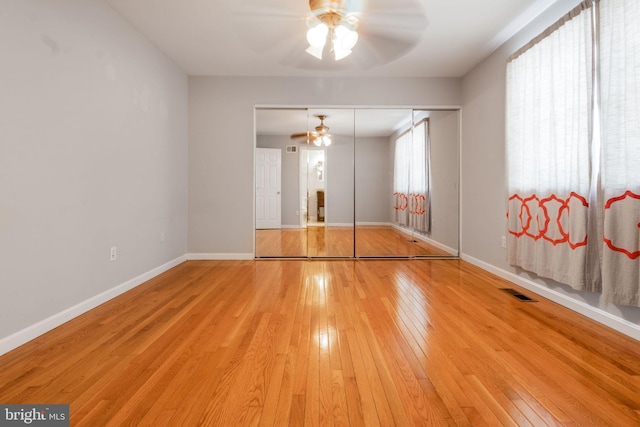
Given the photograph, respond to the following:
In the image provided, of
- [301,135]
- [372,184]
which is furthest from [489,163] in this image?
[301,135]

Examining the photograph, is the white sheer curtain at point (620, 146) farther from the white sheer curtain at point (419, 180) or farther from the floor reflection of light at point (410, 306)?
the white sheer curtain at point (419, 180)

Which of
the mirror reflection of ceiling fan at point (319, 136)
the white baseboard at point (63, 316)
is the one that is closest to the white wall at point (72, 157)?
the white baseboard at point (63, 316)

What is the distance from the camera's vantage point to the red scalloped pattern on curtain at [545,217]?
7.96 feet

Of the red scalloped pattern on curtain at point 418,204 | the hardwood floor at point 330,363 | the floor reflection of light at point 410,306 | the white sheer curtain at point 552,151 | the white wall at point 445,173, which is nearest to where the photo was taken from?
the hardwood floor at point 330,363

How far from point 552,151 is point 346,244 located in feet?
9.19

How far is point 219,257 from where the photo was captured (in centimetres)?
447

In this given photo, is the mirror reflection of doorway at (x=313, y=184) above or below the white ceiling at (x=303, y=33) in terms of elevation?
below

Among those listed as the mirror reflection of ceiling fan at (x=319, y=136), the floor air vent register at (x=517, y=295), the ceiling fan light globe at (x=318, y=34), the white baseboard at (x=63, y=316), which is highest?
the ceiling fan light globe at (x=318, y=34)

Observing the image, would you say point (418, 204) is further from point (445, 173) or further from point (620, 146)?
point (620, 146)

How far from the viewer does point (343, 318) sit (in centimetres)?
228

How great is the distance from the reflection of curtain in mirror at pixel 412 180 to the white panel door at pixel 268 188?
6.14 feet

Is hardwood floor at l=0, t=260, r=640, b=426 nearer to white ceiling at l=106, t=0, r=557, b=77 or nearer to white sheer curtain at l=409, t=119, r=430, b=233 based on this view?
white sheer curtain at l=409, t=119, r=430, b=233

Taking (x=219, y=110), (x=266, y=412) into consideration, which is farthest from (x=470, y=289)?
→ (x=219, y=110)

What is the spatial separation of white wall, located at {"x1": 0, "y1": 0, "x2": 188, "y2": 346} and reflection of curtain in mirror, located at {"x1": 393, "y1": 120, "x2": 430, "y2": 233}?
334 cm
